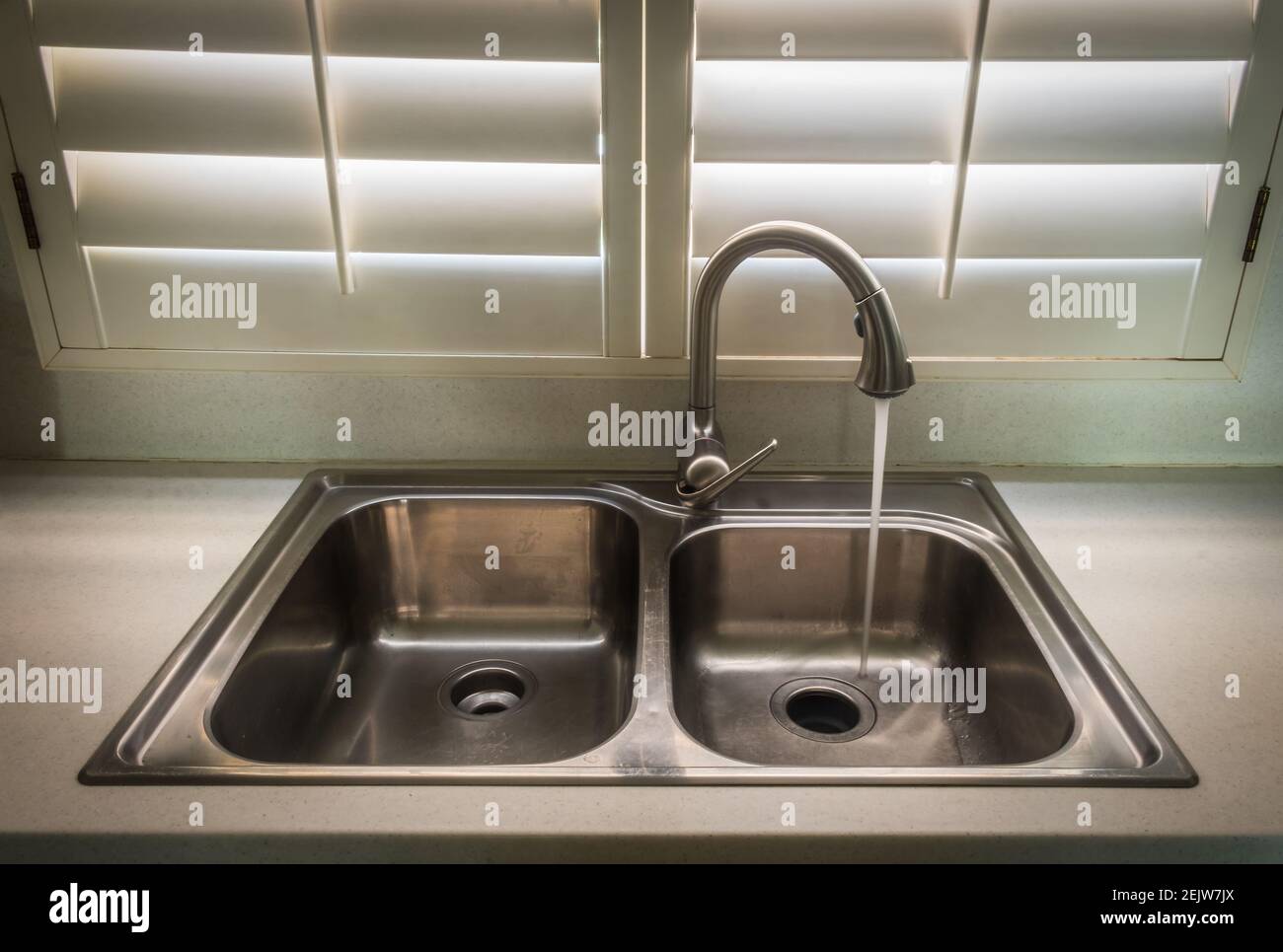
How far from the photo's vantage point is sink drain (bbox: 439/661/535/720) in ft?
4.19

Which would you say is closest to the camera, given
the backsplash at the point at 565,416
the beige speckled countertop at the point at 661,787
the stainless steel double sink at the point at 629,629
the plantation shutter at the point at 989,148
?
the beige speckled countertop at the point at 661,787

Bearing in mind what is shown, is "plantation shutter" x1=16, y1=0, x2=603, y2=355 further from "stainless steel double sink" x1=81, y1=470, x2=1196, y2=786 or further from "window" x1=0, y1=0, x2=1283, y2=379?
"stainless steel double sink" x1=81, y1=470, x2=1196, y2=786

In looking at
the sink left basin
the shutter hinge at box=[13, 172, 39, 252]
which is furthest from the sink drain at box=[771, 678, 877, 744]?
the shutter hinge at box=[13, 172, 39, 252]

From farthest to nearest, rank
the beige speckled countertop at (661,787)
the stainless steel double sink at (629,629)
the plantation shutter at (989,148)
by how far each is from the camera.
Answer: the plantation shutter at (989,148) < the stainless steel double sink at (629,629) < the beige speckled countertop at (661,787)

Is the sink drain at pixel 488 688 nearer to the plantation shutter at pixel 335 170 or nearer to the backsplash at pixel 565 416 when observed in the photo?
the backsplash at pixel 565 416

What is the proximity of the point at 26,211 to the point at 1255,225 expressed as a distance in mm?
1593

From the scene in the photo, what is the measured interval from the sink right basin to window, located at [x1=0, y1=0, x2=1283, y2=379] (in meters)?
0.26

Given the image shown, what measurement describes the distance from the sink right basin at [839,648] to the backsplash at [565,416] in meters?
0.17

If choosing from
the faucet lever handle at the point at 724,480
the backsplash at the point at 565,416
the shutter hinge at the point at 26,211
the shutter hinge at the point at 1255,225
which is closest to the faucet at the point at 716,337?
the faucet lever handle at the point at 724,480

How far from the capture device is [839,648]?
52.3 inches

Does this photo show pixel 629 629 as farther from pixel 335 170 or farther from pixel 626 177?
pixel 335 170

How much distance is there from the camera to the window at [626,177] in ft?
3.92

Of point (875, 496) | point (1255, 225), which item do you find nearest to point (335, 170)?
point (875, 496)
